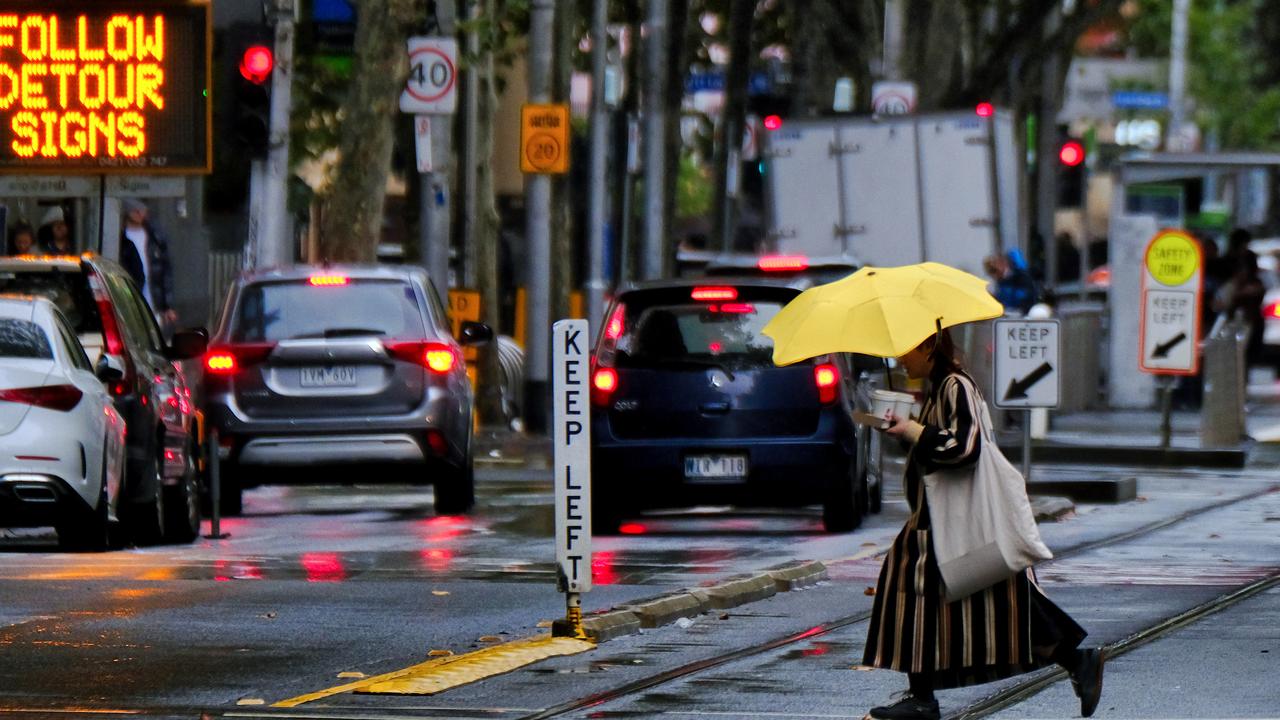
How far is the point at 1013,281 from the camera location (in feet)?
→ 92.3

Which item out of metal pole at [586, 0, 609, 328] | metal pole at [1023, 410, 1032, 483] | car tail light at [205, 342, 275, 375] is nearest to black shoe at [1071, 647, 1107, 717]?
car tail light at [205, 342, 275, 375]

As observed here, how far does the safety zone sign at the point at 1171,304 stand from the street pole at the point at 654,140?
11622 mm

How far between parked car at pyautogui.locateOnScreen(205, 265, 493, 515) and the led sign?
2.75 meters

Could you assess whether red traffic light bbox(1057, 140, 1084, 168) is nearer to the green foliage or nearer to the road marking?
the road marking

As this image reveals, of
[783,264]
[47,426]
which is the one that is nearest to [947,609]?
[47,426]

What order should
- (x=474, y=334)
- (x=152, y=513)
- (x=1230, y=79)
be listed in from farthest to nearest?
(x=1230, y=79) → (x=474, y=334) → (x=152, y=513)

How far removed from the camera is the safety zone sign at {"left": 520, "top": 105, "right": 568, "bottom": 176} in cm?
2884

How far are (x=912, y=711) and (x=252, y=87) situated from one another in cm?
1360

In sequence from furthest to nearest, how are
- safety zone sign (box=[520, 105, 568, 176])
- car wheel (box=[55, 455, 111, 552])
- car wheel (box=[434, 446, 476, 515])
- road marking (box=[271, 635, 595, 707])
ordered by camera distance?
safety zone sign (box=[520, 105, 568, 176]), car wheel (box=[434, 446, 476, 515]), car wheel (box=[55, 455, 111, 552]), road marking (box=[271, 635, 595, 707])

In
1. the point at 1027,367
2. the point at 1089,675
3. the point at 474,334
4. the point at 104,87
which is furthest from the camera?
the point at 104,87

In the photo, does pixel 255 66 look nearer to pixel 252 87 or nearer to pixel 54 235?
pixel 252 87

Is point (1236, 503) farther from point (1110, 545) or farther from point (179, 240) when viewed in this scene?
point (179, 240)

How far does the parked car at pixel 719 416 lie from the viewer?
17.2 metres

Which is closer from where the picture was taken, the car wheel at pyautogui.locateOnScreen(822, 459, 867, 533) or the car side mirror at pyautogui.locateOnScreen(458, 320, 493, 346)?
the car wheel at pyautogui.locateOnScreen(822, 459, 867, 533)
